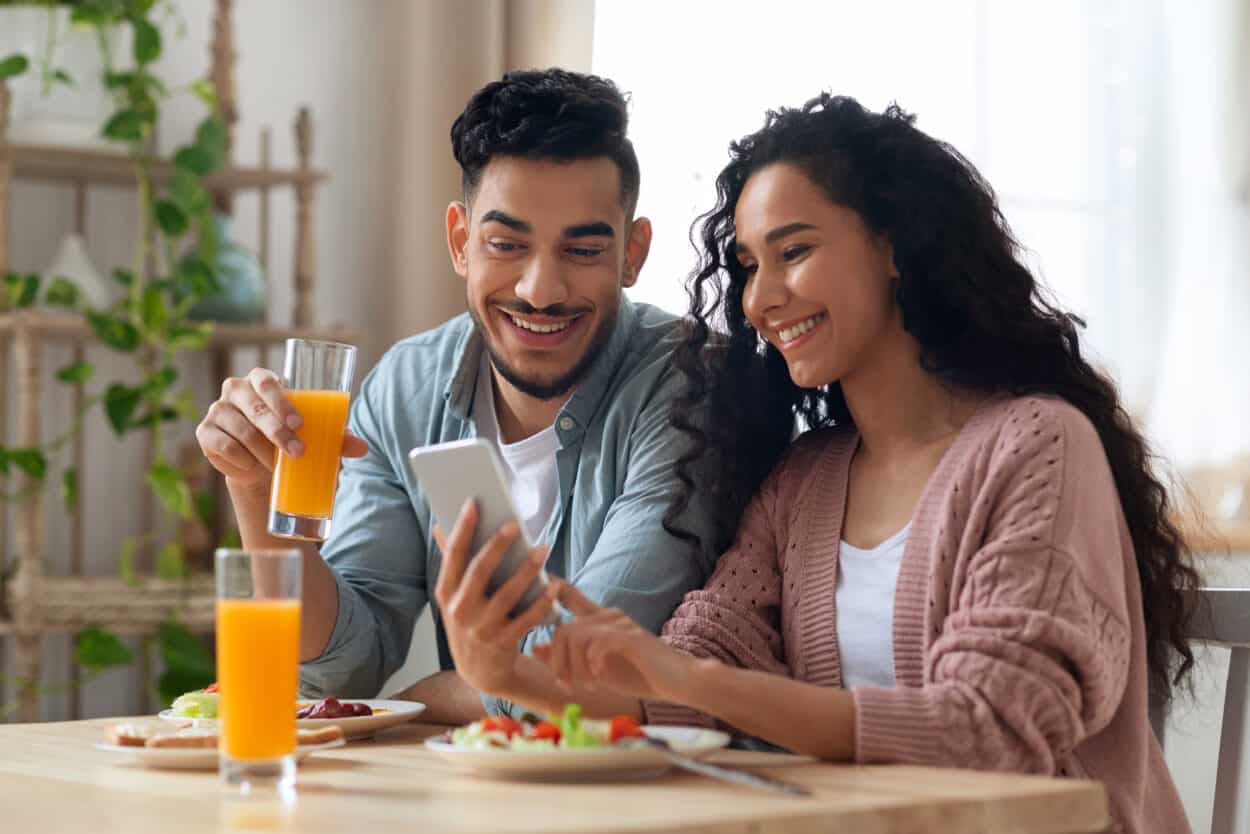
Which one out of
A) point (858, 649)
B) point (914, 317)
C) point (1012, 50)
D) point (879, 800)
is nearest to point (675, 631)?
point (858, 649)

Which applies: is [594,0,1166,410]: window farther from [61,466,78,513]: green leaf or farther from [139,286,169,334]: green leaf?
[61,466,78,513]: green leaf

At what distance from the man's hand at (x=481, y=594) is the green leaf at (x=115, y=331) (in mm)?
2084

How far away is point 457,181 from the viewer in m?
3.52

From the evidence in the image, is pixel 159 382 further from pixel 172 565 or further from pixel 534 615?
pixel 534 615

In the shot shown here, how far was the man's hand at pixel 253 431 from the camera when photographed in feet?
4.88

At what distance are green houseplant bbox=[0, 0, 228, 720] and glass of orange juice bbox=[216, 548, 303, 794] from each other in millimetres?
2157

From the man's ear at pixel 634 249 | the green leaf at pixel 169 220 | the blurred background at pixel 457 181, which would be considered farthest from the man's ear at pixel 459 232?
the green leaf at pixel 169 220

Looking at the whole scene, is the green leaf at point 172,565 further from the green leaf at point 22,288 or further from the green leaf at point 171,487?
the green leaf at point 22,288

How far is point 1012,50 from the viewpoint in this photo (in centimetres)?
333

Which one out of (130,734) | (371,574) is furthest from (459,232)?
(130,734)

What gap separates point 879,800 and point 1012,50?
260cm

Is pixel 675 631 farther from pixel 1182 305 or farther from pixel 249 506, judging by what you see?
pixel 1182 305

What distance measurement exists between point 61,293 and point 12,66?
1.52 feet

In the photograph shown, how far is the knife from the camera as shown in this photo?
3.54 ft
